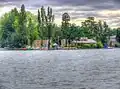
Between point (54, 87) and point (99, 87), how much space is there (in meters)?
3.55

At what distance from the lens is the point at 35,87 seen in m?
36.0

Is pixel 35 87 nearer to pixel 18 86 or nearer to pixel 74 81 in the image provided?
pixel 18 86

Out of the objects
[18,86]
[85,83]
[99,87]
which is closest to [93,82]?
[85,83]

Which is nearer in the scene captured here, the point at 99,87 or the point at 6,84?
the point at 99,87

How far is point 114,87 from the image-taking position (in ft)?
115

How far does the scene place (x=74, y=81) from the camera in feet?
132

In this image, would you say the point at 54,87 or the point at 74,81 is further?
the point at 74,81

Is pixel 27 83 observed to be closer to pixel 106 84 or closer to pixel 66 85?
pixel 66 85

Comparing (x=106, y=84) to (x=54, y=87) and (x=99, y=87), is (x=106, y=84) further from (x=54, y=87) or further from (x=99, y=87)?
(x=54, y=87)

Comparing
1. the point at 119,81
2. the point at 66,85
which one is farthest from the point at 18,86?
the point at 119,81

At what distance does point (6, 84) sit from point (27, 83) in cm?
196

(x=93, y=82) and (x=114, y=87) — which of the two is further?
(x=93, y=82)

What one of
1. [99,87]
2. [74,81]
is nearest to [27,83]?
[74,81]

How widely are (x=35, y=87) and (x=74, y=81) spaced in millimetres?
5351
